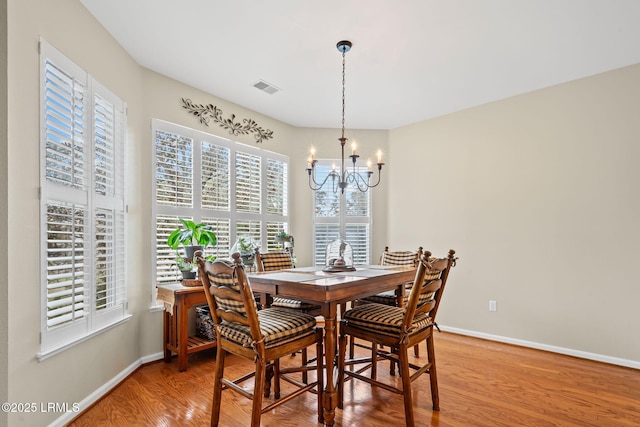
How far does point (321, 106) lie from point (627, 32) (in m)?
2.79

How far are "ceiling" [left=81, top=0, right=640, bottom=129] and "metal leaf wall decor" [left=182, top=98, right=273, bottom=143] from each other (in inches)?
4.4

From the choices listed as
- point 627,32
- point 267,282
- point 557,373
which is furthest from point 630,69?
point 267,282

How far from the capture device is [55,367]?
2.06 metres

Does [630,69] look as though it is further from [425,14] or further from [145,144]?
[145,144]

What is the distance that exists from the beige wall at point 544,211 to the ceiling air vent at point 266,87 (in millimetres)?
2103

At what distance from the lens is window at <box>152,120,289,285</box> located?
3.34 meters

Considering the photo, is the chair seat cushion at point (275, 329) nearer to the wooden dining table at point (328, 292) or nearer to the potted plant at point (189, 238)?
the wooden dining table at point (328, 292)

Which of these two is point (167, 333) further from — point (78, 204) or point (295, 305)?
point (78, 204)

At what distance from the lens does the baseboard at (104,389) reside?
211cm

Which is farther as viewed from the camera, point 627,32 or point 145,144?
point 145,144

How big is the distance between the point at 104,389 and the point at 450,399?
251cm

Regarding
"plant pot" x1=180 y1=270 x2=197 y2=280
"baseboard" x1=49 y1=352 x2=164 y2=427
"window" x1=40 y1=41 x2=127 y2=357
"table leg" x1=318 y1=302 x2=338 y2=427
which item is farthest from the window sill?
"table leg" x1=318 y1=302 x2=338 y2=427

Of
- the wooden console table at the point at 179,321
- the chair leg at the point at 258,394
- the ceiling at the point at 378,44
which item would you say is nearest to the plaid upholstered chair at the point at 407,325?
the chair leg at the point at 258,394

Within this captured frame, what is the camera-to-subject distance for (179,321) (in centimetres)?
297
